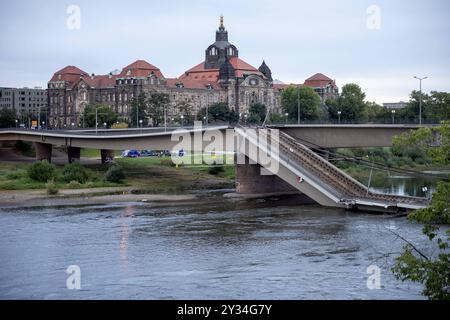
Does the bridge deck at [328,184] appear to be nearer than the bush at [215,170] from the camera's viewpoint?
Yes

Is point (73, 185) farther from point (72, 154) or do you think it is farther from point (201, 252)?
point (201, 252)

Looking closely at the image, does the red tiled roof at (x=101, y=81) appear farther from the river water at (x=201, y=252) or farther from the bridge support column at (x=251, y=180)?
the river water at (x=201, y=252)

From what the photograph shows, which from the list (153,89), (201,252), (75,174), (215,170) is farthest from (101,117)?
(201,252)

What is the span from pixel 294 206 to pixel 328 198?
333cm

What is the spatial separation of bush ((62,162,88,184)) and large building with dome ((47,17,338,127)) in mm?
85188

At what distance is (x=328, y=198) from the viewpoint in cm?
6556

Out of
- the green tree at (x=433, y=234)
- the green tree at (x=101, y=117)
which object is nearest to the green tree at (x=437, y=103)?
the green tree at (x=101, y=117)

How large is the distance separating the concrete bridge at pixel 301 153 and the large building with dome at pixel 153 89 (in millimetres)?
77942

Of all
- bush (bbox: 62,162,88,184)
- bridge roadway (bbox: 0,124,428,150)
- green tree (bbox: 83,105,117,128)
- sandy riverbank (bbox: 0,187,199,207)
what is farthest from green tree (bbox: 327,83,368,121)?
sandy riverbank (bbox: 0,187,199,207)

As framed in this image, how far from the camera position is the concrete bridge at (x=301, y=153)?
64688mm

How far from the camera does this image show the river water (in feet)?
120

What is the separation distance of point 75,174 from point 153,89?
89044mm

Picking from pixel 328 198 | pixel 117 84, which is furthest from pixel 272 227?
pixel 117 84
